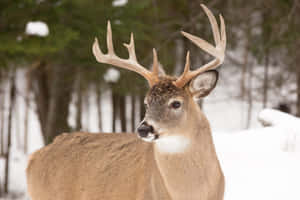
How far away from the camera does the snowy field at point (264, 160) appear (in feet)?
20.6

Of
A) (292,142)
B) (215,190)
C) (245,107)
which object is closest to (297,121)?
(292,142)

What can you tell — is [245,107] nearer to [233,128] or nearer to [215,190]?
[233,128]

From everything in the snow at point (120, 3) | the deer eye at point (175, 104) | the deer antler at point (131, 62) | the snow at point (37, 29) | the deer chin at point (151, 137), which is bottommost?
the deer chin at point (151, 137)

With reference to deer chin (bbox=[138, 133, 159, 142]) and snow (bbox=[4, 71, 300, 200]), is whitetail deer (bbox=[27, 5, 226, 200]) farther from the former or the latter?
snow (bbox=[4, 71, 300, 200])

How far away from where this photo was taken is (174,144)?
414 cm

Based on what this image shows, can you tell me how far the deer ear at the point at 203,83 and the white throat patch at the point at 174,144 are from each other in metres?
0.43

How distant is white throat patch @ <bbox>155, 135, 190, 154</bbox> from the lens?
4086mm

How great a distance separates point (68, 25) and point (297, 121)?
216 inches

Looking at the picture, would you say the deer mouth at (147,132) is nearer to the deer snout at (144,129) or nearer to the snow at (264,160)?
the deer snout at (144,129)

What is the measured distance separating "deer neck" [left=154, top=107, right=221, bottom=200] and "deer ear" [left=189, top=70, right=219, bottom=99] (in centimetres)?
29

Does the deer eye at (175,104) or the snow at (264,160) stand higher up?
the deer eye at (175,104)

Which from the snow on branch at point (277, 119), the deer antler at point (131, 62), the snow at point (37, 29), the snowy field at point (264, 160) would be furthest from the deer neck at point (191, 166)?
the snow at point (37, 29)

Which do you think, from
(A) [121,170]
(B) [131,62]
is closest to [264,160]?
(A) [121,170]

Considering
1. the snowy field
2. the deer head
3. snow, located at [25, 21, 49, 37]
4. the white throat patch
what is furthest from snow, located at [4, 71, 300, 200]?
snow, located at [25, 21, 49, 37]
